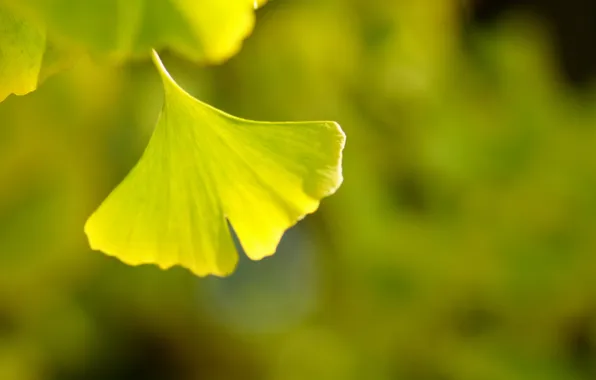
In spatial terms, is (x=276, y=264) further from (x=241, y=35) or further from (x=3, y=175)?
(x=241, y=35)

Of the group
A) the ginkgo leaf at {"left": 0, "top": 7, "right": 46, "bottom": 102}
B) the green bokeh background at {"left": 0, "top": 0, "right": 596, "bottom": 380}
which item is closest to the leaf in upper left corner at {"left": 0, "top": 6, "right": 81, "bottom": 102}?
the ginkgo leaf at {"left": 0, "top": 7, "right": 46, "bottom": 102}

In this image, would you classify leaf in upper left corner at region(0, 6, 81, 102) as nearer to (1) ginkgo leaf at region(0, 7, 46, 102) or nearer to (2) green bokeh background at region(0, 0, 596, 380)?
(1) ginkgo leaf at region(0, 7, 46, 102)

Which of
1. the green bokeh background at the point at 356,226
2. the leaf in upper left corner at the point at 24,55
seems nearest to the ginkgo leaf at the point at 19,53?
the leaf in upper left corner at the point at 24,55

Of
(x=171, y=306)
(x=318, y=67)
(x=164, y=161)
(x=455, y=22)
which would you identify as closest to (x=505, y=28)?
(x=455, y=22)

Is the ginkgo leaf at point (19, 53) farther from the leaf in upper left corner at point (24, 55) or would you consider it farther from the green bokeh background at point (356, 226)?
the green bokeh background at point (356, 226)

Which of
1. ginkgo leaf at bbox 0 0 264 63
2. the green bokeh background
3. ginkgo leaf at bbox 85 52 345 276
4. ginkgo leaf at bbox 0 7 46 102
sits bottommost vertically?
the green bokeh background

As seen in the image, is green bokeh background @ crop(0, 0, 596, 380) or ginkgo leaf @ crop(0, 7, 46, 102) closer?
ginkgo leaf @ crop(0, 7, 46, 102)
